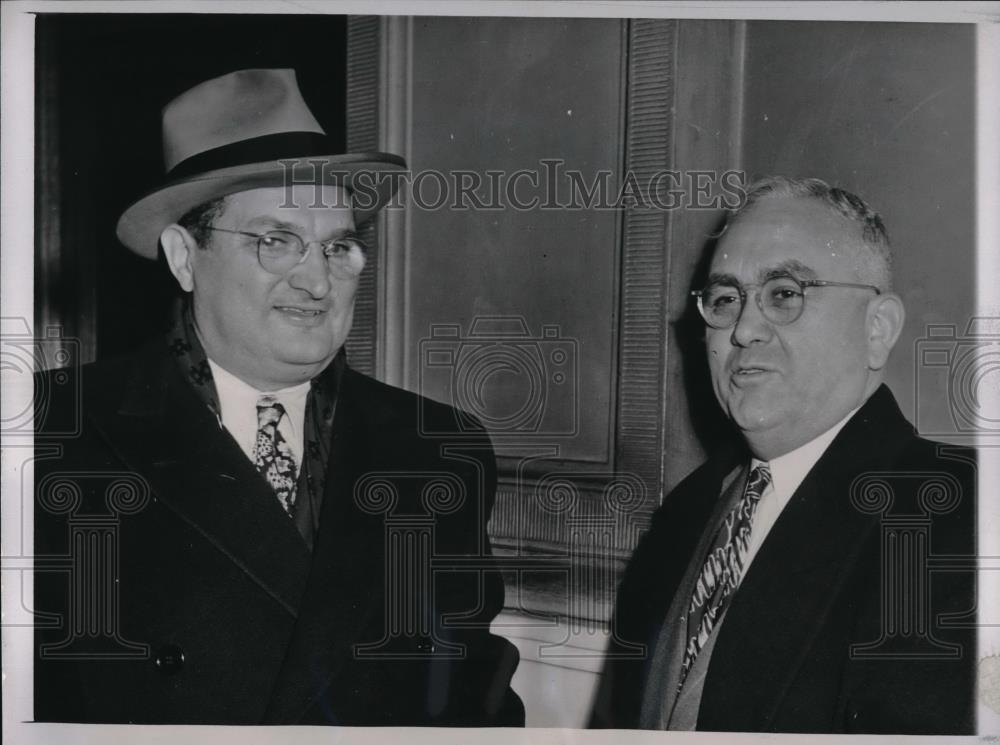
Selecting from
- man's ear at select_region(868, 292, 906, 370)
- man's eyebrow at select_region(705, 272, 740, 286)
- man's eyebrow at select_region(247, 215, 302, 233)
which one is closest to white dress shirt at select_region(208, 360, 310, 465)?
man's eyebrow at select_region(247, 215, 302, 233)

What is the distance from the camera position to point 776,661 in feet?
4.48

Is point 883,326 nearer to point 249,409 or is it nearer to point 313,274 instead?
point 313,274

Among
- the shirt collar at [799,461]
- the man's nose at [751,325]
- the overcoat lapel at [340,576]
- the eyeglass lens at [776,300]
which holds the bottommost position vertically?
the overcoat lapel at [340,576]

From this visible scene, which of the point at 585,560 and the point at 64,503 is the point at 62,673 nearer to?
the point at 64,503

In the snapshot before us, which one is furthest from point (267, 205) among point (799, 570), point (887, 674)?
point (887, 674)

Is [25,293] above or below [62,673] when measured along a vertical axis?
above

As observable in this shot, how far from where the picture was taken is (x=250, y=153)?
55.2 inches

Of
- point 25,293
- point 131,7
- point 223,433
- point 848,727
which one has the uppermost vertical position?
point 131,7

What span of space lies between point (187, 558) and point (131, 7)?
32.5 inches

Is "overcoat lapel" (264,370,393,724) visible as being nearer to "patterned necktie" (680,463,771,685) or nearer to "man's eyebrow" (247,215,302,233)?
"man's eyebrow" (247,215,302,233)

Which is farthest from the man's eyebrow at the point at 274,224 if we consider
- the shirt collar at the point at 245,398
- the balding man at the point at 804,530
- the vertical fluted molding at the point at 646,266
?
the balding man at the point at 804,530

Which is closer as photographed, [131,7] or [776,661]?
[776,661]

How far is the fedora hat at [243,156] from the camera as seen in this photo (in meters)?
1.40

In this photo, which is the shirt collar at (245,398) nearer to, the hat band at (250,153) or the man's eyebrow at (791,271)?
the hat band at (250,153)
